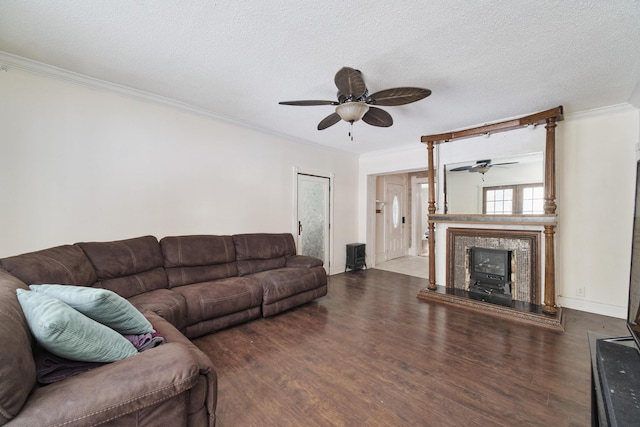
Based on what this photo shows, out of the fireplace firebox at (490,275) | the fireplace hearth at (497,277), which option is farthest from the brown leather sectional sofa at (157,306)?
the fireplace firebox at (490,275)

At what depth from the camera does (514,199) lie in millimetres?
3490

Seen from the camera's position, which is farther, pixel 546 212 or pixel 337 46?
pixel 546 212

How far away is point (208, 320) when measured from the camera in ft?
8.55

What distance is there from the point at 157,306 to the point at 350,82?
96.8 inches

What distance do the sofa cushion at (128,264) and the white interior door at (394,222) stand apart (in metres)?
5.18

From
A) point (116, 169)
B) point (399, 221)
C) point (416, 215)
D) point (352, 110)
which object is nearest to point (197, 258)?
point (116, 169)

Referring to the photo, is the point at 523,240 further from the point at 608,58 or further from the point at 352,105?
the point at 352,105

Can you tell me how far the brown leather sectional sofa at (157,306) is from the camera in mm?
902

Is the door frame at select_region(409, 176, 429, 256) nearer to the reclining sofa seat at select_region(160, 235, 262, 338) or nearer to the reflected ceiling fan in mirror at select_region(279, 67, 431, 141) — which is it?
the reflected ceiling fan in mirror at select_region(279, 67, 431, 141)

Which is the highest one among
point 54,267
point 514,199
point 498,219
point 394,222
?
point 514,199

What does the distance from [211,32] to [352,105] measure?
1.25 metres

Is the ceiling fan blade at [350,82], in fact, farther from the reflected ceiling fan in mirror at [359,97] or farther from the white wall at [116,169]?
the white wall at [116,169]

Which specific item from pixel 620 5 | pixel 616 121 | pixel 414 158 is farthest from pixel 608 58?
pixel 414 158

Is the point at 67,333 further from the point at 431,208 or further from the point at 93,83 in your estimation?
the point at 431,208
